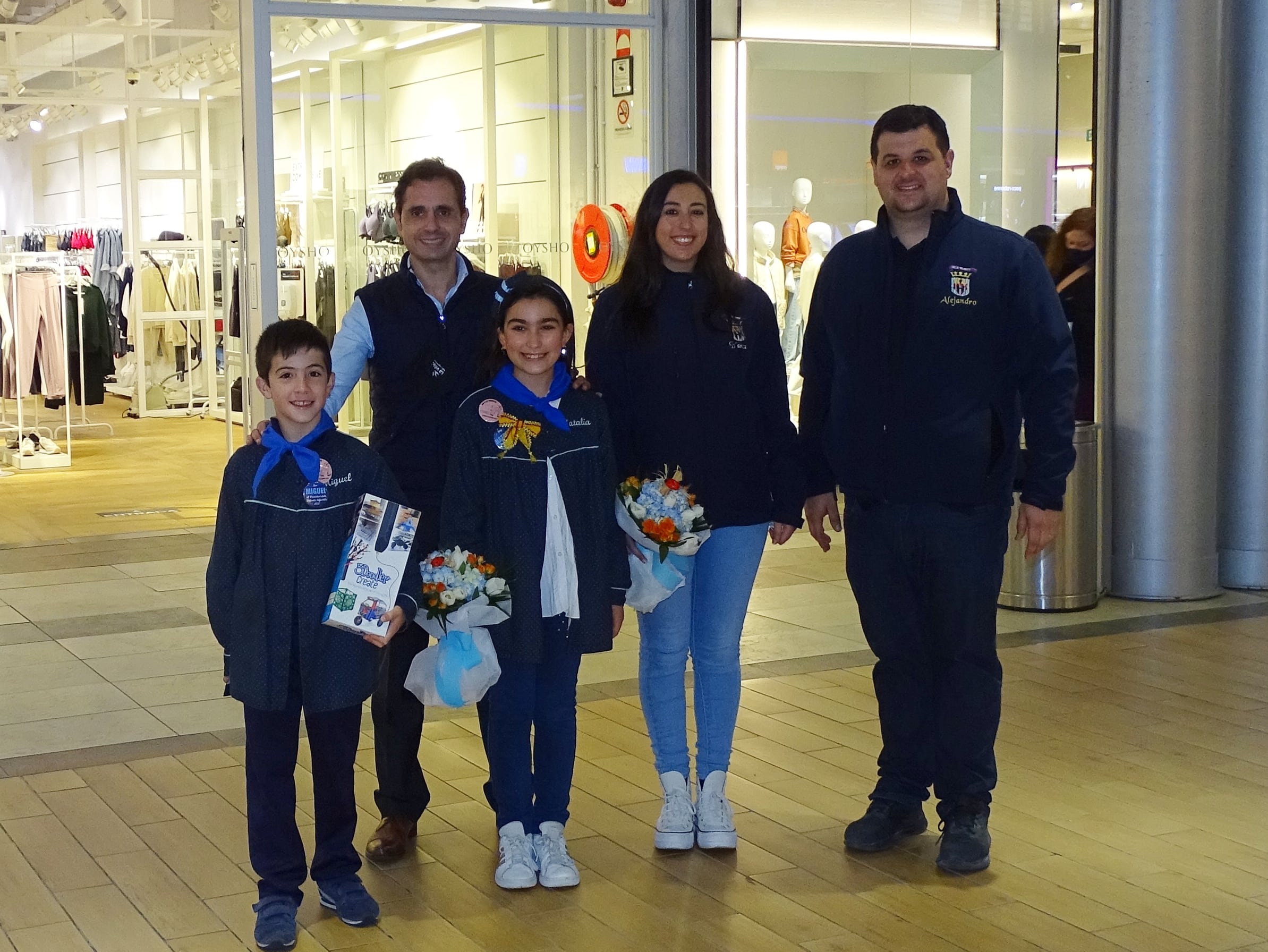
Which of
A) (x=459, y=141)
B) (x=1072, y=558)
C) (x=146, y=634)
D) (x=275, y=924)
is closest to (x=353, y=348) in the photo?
(x=275, y=924)

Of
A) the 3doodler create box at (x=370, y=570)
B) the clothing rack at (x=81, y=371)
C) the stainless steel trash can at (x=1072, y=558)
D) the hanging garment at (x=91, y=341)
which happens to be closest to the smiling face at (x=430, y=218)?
the 3doodler create box at (x=370, y=570)

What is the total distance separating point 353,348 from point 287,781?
1002 millimetres

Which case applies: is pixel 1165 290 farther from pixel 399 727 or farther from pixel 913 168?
pixel 399 727

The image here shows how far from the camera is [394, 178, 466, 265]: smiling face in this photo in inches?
146

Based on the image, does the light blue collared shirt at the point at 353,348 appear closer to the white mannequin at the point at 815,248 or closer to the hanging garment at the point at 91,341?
the white mannequin at the point at 815,248

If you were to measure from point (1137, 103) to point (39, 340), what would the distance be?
952 centimetres

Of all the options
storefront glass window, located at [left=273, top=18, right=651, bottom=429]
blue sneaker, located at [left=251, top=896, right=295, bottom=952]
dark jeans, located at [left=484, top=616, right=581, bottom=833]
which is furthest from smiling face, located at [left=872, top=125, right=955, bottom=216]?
storefront glass window, located at [left=273, top=18, right=651, bottom=429]

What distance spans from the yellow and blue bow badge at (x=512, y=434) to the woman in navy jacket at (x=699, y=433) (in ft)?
1.00

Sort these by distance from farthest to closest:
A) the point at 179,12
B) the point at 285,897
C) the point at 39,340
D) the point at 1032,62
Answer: the point at 179,12 < the point at 39,340 < the point at 1032,62 < the point at 285,897

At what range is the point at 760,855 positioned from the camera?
3.81m

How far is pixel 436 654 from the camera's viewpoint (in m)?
3.50

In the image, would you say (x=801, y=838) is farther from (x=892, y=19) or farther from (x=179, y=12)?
(x=179, y=12)

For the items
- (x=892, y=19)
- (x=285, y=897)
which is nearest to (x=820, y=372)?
(x=285, y=897)

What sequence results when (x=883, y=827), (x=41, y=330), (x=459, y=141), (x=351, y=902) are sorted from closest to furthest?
(x=351, y=902) → (x=883, y=827) → (x=459, y=141) → (x=41, y=330)
